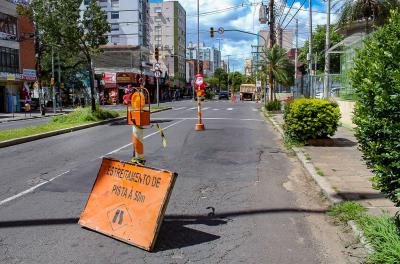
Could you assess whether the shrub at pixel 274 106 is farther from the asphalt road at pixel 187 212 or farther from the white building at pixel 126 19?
the white building at pixel 126 19

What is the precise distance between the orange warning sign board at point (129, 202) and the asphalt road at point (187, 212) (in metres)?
0.14

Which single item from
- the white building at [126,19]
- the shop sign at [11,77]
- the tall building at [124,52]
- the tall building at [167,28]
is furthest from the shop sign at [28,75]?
the tall building at [167,28]

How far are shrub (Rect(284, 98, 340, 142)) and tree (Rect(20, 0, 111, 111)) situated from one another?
49.8ft

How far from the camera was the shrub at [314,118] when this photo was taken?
12.9 metres

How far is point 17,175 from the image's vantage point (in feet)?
31.2

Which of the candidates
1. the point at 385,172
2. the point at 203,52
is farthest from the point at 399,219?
the point at 203,52

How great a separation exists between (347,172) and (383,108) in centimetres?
495

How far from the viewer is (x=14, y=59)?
149 ft

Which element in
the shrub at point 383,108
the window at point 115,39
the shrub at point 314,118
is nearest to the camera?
the shrub at point 383,108

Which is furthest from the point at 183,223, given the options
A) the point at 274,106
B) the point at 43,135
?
the point at 274,106

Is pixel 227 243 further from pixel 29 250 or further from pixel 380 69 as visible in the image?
pixel 380 69

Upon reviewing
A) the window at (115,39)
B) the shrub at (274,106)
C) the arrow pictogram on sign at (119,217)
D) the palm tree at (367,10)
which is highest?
the window at (115,39)

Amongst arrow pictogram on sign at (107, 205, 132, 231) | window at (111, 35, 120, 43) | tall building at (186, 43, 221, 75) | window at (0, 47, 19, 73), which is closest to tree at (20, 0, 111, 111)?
window at (0, 47, 19, 73)

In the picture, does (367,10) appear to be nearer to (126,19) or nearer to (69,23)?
(69,23)
